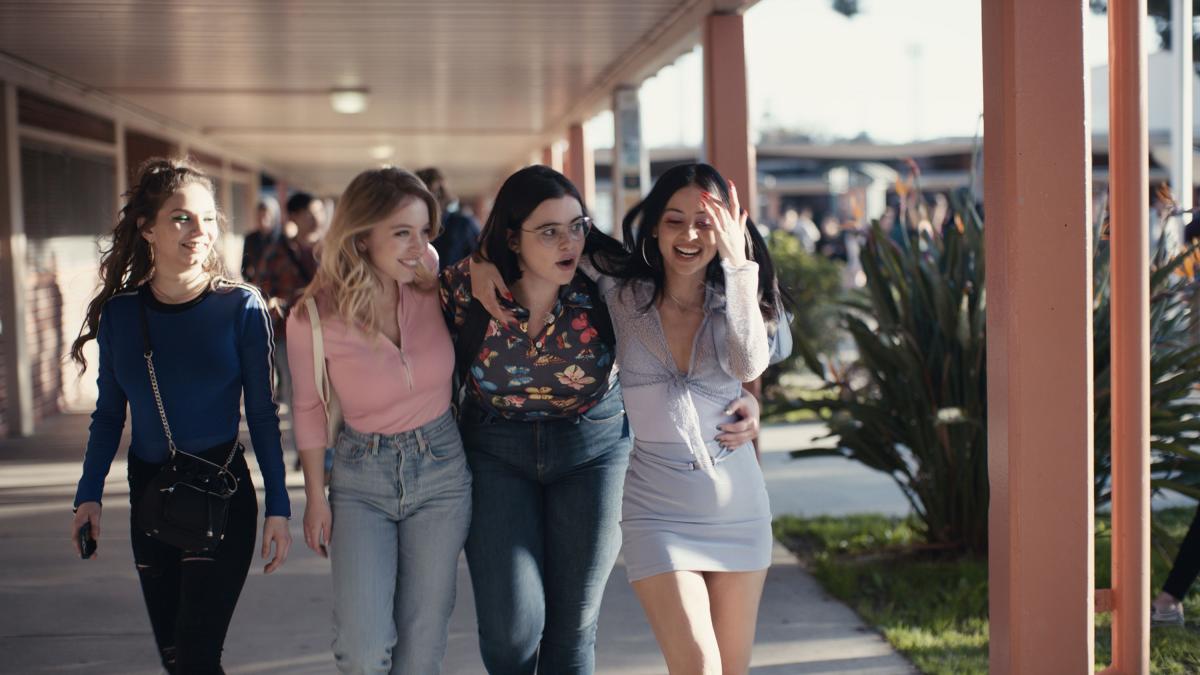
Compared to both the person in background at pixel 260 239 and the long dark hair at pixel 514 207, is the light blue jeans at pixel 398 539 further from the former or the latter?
the person in background at pixel 260 239

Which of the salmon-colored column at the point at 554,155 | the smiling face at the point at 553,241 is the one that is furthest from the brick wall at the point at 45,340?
the smiling face at the point at 553,241

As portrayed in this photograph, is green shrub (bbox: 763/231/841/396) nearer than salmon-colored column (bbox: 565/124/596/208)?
Yes

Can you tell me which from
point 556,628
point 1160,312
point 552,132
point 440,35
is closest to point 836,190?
point 552,132

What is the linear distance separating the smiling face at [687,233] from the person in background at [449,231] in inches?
139

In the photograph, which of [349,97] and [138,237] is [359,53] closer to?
[349,97]

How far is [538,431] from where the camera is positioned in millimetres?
3561

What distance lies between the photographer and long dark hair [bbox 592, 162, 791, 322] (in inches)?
140

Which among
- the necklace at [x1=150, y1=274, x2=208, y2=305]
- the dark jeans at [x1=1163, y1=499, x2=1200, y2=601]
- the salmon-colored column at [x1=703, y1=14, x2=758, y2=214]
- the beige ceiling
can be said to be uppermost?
the beige ceiling

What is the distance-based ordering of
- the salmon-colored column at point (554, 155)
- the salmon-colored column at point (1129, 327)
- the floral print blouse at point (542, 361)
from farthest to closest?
the salmon-colored column at point (554, 155)
the salmon-colored column at point (1129, 327)
the floral print blouse at point (542, 361)

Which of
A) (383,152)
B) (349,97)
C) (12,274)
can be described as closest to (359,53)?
(349,97)

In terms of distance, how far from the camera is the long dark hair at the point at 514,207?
3537 mm

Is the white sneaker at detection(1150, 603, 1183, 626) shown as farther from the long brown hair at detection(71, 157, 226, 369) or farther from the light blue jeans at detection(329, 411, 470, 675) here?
the long brown hair at detection(71, 157, 226, 369)

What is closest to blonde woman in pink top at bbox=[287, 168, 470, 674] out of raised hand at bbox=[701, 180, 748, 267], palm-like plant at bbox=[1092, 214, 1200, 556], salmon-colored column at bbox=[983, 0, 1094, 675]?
raised hand at bbox=[701, 180, 748, 267]

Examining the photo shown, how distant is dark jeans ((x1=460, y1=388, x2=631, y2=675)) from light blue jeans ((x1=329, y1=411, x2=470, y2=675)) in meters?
0.11
